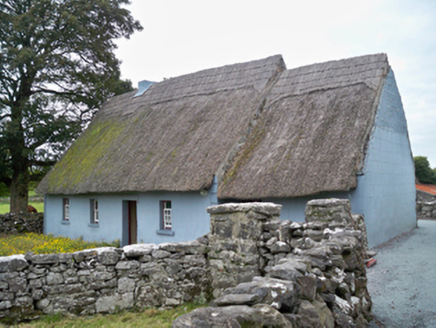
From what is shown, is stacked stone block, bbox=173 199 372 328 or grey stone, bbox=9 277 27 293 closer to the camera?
stacked stone block, bbox=173 199 372 328

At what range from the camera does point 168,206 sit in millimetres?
14156

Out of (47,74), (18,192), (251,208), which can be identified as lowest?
(251,208)

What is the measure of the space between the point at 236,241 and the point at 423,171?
Answer: 26937 millimetres

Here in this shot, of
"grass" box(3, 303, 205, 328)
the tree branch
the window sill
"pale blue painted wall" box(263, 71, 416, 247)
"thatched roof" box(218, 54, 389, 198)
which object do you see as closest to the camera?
"grass" box(3, 303, 205, 328)

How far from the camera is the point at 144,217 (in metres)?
14.5

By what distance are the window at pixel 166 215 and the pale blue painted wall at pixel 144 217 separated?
0.19m

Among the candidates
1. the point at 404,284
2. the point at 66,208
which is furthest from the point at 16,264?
the point at 66,208

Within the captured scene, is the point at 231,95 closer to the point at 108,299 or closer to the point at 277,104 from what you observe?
the point at 277,104

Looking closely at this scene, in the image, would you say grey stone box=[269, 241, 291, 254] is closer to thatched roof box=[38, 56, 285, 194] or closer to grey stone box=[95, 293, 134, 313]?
grey stone box=[95, 293, 134, 313]

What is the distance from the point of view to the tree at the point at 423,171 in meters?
28.2

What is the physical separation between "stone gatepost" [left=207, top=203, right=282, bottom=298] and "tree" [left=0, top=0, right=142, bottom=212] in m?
17.0

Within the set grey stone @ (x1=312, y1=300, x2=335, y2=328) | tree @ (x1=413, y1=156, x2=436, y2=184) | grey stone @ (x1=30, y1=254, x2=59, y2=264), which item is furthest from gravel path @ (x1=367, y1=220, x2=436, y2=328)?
A: tree @ (x1=413, y1=156, x2=436, y2=184)

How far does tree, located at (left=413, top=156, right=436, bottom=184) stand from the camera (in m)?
28.2

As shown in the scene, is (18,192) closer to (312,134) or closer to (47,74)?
(47,74)
